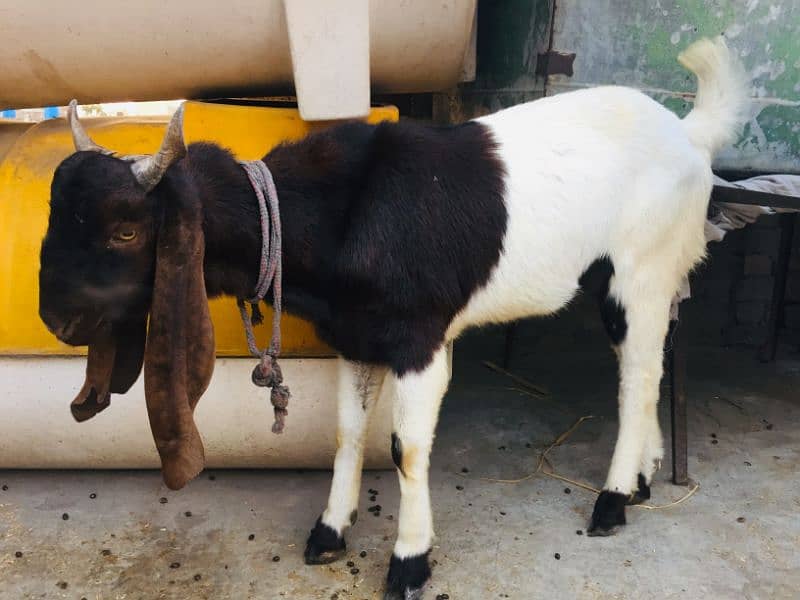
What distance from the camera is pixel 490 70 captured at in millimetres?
4098

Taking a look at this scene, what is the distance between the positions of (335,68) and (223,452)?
62.9 inches

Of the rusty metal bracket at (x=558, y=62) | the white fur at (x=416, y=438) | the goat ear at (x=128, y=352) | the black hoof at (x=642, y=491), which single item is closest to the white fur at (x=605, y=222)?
the white fur at (x=416, y=438)

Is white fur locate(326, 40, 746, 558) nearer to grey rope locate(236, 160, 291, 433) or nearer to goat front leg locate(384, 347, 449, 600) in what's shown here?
goat front leg locate(384, 347, 449, 600)

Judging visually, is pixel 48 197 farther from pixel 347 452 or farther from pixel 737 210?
pixel 737 210

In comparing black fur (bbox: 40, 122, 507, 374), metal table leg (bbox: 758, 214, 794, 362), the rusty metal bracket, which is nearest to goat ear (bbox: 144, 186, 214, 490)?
black fur (bbox: 40, 122, 507, 374)

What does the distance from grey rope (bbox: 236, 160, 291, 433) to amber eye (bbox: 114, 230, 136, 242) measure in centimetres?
39

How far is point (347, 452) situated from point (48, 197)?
1.52 m

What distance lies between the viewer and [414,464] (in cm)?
273

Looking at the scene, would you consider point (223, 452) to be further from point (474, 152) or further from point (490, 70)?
point (490, 70)

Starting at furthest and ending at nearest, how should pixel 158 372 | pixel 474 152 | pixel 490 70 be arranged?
pixel 490 70, pixel 474 152, pixel 158 372

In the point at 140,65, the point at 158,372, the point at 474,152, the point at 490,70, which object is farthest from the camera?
the point at 490,70

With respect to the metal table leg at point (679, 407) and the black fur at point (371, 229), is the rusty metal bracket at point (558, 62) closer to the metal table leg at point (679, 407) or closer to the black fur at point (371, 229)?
the black fur at point (371, 229)

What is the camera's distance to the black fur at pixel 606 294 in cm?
299

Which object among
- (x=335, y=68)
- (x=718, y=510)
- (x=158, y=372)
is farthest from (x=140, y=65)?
(x=718, y=510)
